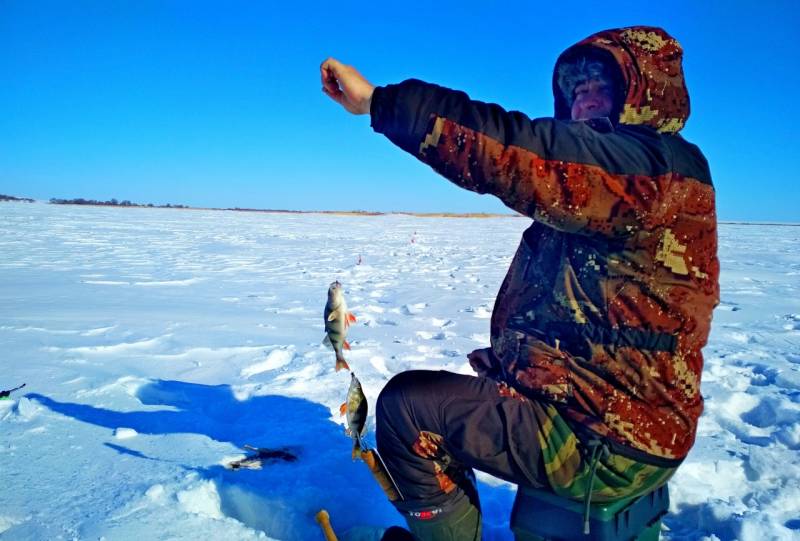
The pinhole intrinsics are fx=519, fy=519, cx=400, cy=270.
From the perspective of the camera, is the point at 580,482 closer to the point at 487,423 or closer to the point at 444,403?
the point at 487,423

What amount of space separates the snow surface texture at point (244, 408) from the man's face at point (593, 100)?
191 centimetres

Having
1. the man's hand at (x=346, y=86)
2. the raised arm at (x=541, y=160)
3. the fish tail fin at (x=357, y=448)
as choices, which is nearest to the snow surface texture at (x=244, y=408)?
the fish tail fin at (x=357, y=448)

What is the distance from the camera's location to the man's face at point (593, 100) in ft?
6.04

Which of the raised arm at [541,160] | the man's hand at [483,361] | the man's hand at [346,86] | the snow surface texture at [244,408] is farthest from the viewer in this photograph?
the snow surface texture at [244,408]

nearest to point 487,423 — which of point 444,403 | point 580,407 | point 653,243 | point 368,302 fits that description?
point 444,403

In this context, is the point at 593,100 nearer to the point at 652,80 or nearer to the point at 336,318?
the point at 652,80

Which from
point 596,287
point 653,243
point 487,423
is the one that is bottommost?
point 487,423

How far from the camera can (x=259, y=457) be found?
9.46 feet

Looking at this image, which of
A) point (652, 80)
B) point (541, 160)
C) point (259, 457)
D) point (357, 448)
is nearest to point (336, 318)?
point (357, 448)

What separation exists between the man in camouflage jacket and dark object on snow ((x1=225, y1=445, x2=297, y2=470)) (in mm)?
1118

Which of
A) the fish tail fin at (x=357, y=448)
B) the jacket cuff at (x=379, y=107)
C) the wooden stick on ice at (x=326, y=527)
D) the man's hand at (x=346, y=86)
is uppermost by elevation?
the man's hand at (x=346, y=86)

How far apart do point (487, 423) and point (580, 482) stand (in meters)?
0.35

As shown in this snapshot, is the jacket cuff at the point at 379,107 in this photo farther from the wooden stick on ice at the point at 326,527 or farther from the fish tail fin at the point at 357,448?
the wooden stick on ice at the point at 326,527

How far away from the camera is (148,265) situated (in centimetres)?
1099
